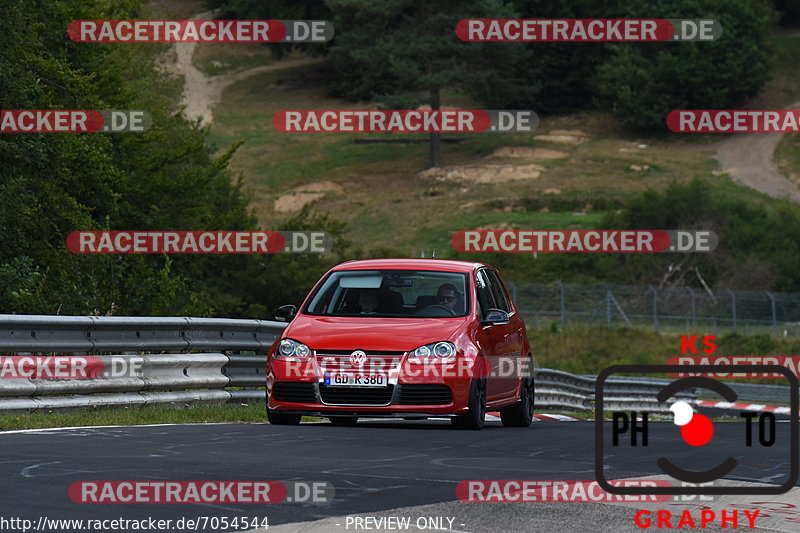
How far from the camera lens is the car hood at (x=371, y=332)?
12.7 metres

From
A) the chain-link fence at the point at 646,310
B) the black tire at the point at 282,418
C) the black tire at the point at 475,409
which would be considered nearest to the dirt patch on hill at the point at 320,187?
the chain-link fence at the point at 646,310

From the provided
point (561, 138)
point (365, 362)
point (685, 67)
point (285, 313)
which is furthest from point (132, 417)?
point (561, 138)

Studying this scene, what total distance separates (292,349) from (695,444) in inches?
289

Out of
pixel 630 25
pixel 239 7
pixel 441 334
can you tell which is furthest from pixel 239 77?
pixel 441 334

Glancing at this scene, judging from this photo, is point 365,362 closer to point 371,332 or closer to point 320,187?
point 371,332

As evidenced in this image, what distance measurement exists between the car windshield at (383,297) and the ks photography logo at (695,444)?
2135 millimetres

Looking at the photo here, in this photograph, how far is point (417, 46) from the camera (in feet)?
284

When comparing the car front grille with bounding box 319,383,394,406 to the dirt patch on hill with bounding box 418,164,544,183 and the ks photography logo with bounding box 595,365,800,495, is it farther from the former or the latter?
the dirt patch on hill with bounding box 418,164,544,183

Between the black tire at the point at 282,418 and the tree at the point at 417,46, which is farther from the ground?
the tree at the point at 417,46

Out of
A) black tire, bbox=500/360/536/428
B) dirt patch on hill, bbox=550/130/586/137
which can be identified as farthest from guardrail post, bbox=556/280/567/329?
dirt patch on hill, bbox=550/130/586/137

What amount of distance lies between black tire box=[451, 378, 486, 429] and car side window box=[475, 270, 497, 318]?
3.20 feet

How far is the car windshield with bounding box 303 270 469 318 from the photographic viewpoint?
44.6 feet

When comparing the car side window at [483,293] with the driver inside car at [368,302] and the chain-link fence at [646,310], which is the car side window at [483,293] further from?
the chain-link fence at [646,310]

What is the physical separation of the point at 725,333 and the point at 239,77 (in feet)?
261
